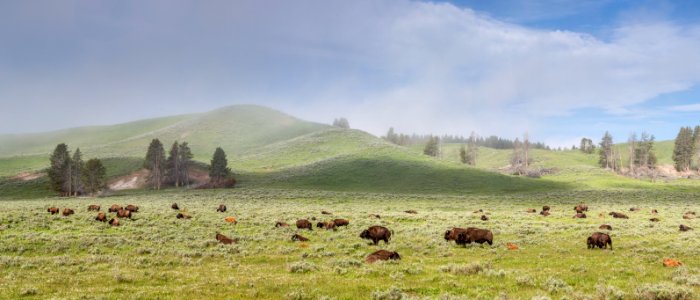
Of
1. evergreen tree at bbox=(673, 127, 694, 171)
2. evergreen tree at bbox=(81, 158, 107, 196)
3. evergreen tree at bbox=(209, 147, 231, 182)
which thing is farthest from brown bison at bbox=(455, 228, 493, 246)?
evergreen tree at bbox=(673, 127, 694, 171)

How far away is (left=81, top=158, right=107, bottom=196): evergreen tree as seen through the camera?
76.9 m

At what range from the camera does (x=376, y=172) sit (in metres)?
106

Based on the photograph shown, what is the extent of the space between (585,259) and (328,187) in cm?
7425

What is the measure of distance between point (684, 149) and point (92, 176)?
583 ft

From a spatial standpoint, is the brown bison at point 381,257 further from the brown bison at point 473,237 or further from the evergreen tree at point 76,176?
the evergreen tree at point 76,176

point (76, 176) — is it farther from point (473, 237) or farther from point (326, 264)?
point (473, 237)

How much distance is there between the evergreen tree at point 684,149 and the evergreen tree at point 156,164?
165m

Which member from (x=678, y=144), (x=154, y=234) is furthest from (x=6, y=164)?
(x=678, y=144)

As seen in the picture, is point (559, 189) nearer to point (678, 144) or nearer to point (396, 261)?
point (396, 261)

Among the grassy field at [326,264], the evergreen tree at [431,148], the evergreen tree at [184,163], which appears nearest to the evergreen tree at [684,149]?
the evergreen tree at [431,148]

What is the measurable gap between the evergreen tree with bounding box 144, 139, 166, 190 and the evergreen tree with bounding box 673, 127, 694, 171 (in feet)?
543

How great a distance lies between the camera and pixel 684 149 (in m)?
138

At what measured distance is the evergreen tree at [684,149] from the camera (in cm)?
13612

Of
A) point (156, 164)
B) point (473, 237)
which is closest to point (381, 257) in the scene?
point (473, 237)
